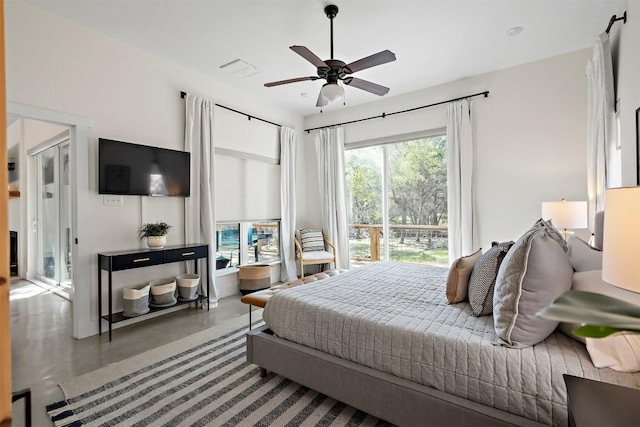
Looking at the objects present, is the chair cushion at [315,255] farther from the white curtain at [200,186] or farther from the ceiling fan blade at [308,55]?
the ceiling fan blade at [308,55]

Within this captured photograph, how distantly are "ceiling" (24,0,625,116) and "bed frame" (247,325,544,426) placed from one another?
2.76m

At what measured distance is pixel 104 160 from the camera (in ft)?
9.97

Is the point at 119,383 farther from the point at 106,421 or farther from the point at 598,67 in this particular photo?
the point at 598,67

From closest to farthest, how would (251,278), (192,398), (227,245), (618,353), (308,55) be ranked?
(618,353) → (192,398) → (308,55) → (251,278) → (227,245)

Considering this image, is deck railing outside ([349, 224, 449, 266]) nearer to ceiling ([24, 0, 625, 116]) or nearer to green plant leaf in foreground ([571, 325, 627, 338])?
ceiling ([24, 0, 625, 116])

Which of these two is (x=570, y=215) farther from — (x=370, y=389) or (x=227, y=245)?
(x=227, y=245)

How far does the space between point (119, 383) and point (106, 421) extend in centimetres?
42

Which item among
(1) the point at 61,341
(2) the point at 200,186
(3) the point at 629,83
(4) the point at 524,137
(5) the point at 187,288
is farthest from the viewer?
(2) the point at 200,186

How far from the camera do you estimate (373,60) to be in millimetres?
2562

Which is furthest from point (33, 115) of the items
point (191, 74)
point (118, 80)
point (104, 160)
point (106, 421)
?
point (106, 421)

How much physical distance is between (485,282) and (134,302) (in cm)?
311

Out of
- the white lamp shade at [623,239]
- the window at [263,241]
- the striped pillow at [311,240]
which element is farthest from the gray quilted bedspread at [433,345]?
the striped pillow at [311,240]

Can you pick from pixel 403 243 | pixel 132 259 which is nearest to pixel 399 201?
pixel 403 243

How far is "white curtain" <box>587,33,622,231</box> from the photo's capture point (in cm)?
267
